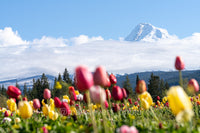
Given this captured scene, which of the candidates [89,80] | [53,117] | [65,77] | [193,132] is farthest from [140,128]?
[65,77]

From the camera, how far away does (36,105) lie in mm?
5348

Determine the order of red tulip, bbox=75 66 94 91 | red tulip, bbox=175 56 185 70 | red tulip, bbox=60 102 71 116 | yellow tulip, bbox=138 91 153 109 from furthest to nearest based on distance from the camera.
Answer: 1. red tulip, bbox=60 102 71 116
2. yellow tulip, bbox=138 91 153 109
3. red tulip, bbox=175 56 185 70
4. red tulip, bbox=75 66 94 91

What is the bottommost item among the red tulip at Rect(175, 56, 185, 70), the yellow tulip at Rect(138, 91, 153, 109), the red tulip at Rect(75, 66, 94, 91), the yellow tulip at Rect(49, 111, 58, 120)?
the yellow tulip at Rect(49, 111, 58, 120)

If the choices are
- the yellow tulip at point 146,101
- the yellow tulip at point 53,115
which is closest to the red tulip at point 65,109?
the yellow tulip at point 53,115

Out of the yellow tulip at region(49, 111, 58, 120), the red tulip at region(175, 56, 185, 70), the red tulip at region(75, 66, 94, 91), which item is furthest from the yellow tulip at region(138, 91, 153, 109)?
the red tulip at region(75, 66, 94, 91)

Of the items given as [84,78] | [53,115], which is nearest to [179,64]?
[84,78]

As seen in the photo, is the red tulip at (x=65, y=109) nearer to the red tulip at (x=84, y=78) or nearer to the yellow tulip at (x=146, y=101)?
the yellow tulip at (x=146, y=101)

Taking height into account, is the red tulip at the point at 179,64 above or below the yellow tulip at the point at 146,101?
above

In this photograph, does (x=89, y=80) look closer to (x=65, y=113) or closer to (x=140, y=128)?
(x=140, y=128)

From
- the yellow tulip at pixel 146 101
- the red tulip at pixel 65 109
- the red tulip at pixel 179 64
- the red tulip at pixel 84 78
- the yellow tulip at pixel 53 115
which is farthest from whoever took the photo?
the yellow tulip at pixel 53 115

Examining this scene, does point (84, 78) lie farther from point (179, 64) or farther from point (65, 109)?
point (65, 109)

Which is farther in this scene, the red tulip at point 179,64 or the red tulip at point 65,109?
the red tulip at point 65,109

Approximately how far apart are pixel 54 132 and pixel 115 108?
7.65 ft

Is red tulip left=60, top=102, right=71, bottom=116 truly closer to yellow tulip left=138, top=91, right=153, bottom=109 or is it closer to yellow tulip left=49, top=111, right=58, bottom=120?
yellow tulip left=49, top=111, right=58, bottom=120
